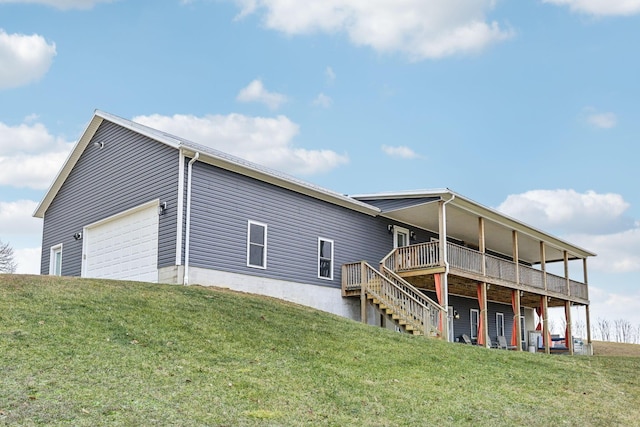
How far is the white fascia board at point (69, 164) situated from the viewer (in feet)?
68.0

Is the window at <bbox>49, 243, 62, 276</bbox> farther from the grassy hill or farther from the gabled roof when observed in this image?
the grassy hill

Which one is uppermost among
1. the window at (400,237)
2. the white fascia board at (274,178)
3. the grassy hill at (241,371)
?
the white fascia board at (274,178)

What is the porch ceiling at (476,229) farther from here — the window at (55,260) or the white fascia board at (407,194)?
the window at (55,260)

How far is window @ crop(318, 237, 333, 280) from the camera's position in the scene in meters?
20.0

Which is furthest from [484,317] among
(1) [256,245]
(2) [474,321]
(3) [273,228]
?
(2) [474,321]

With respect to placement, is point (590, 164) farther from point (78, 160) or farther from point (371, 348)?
point (78, 160)

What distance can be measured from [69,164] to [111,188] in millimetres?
3180

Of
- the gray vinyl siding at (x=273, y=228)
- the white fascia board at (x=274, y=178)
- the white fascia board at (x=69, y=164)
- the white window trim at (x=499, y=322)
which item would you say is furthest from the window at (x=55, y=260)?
→ the white window trim at (x=499, y=322)

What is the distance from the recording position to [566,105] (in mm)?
19281

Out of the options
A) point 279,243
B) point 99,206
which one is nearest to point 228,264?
point 279,243

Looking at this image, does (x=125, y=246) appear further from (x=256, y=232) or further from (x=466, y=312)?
(x=466, y=312)

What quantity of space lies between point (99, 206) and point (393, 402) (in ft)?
45.3

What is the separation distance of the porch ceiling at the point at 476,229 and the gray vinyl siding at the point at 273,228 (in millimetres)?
1553

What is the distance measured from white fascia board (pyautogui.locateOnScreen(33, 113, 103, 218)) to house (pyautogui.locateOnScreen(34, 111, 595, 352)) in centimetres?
4
